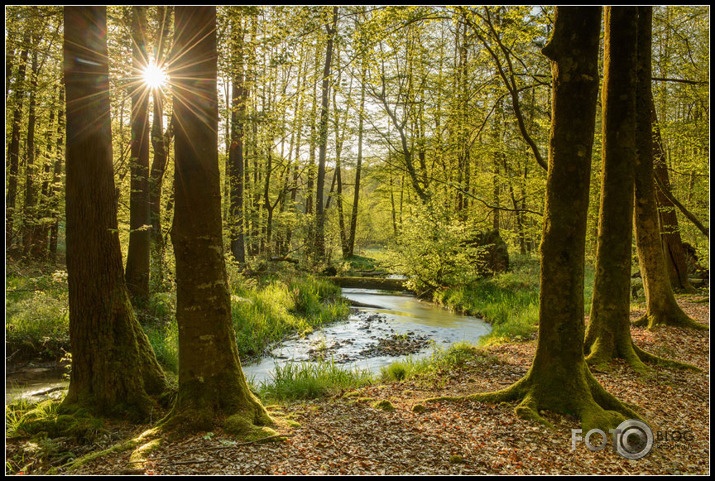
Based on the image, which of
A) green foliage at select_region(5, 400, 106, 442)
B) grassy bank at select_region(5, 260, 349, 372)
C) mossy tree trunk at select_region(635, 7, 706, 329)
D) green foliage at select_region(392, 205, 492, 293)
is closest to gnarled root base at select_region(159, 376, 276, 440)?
green foliage at select_region(5, 400, 106, 442)

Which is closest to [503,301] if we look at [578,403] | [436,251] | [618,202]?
[436,251]

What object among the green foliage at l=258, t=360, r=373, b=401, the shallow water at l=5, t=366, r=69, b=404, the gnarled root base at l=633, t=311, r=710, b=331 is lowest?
the shallow water at l=5, t=366, r=69, b=404

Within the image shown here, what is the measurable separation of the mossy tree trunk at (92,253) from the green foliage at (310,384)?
170cm

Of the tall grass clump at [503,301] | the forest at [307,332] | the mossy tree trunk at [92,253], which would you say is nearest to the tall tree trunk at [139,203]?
the forest at [307,332]

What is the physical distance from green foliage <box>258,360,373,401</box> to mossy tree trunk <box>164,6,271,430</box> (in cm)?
179

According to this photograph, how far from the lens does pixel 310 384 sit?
19.0ft

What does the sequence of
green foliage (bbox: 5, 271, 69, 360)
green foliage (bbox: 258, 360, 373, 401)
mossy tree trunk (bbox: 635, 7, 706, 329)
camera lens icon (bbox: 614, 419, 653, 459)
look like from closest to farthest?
camera lens icon (bbox: 614, 419, 653, 459), green foliage (bbox: 258, 360, 373, 401), mossy tree trunk (bbox: 635, 7, 706, 329), green foliage (bbox: 5, 271, 69, 360)

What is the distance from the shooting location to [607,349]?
5633 millimetres

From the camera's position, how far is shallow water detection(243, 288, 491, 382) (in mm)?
7969

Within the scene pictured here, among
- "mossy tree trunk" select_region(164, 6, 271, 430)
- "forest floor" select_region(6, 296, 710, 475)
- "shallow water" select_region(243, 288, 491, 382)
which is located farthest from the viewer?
"shallow water" select_region(243, 288, 491, 382)

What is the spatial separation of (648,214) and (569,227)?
439cm

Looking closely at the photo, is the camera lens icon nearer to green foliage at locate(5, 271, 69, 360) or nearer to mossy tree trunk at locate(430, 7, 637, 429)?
mossy tree trunk at locate(430, 7, 637, 429)

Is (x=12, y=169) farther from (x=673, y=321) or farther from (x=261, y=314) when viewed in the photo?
(x=673, y=321)

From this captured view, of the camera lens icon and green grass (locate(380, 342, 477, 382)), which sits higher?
the camera lens icon
